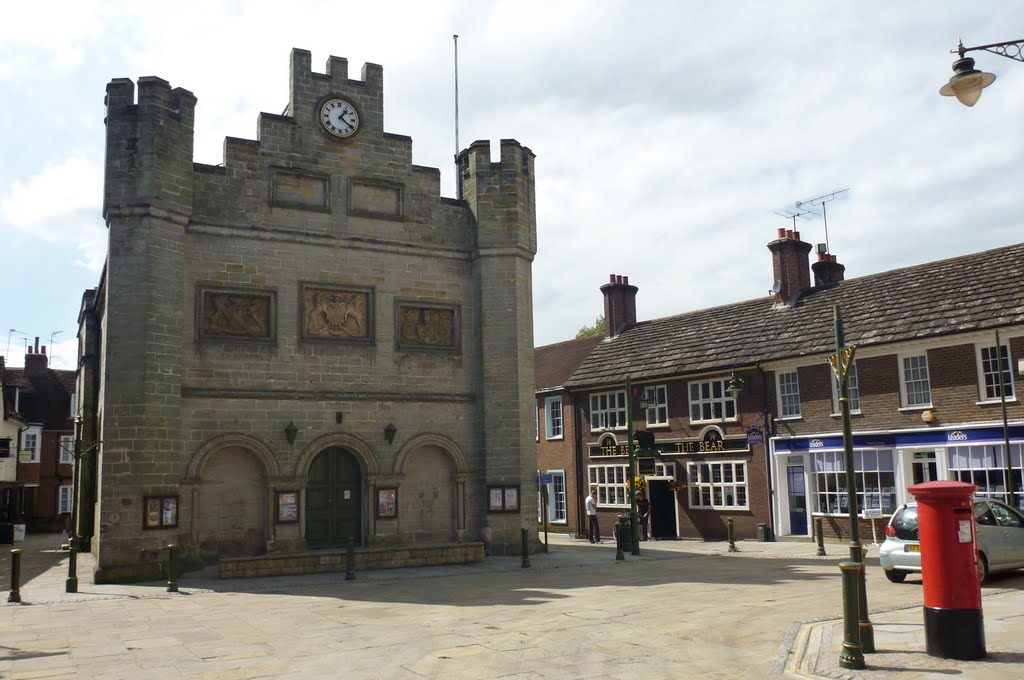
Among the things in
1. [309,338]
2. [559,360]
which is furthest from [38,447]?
[309,338]

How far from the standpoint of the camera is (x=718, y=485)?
28156mm

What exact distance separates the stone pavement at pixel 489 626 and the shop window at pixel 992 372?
6092mm

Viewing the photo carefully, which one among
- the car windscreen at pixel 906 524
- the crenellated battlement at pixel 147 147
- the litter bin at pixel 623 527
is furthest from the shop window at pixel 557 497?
the car windscreen at pixel 906 524

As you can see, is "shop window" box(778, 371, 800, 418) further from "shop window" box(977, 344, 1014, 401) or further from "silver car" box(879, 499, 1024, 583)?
"silver car" box(879, 499, 1024, 583)

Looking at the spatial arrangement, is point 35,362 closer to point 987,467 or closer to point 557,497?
point 557,497

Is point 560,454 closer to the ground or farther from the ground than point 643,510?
farther from the ground

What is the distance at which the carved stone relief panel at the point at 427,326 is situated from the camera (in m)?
23.0

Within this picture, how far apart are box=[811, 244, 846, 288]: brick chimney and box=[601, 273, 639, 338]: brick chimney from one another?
28.2ft

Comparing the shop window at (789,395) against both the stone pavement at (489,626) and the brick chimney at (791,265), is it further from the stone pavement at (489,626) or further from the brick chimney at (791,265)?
the stone pavement at (489,626)

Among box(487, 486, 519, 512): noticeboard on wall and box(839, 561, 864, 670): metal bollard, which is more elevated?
box(487, 486, 519, 512): noticeboard on wall

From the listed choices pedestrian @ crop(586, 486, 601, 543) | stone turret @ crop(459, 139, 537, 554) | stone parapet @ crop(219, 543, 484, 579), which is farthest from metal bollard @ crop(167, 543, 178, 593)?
pedestrian @ crop(586, 486, 601, 543)

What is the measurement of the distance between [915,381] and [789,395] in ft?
13.3

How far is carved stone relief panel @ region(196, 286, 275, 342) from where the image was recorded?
67.6ft

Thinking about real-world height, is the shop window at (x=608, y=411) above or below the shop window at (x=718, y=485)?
above
